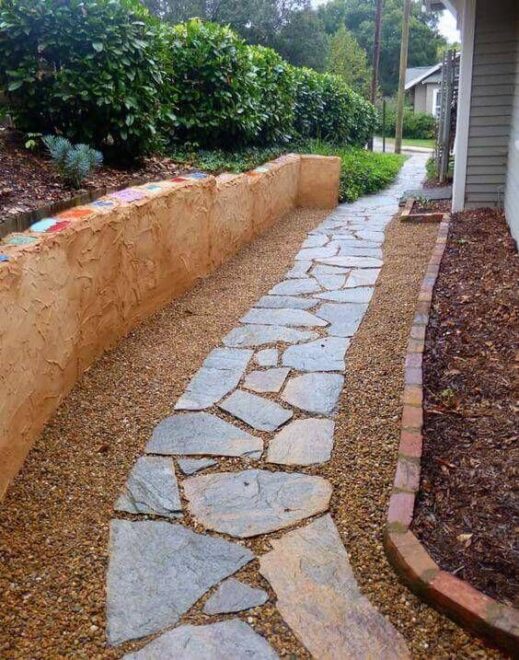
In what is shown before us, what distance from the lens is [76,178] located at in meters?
4.39

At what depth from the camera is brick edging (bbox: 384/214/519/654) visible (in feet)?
5.58

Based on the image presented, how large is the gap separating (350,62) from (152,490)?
31.6 meters

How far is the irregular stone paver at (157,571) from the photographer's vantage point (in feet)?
6.03

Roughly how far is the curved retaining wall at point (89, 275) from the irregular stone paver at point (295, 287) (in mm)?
668

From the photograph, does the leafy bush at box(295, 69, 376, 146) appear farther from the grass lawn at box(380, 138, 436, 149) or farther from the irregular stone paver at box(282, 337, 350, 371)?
the grass lawn at box(380, 138, 436, 149)

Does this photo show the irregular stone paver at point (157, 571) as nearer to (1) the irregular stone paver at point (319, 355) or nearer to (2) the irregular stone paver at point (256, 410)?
(2) the irregular stone paver at point (256, 410)

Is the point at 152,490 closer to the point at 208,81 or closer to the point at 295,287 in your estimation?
the point at 295,287

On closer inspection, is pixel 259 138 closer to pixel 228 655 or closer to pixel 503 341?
pixel 503 341

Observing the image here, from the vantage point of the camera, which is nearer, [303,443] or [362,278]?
[303,443]

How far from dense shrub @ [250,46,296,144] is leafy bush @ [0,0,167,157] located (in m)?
3.18

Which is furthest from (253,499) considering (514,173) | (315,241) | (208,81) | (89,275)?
(208,81)

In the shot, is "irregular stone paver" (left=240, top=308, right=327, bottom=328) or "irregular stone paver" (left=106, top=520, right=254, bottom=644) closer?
"irregular stone paver" (left=106, top=520, right=254, bottom=644)

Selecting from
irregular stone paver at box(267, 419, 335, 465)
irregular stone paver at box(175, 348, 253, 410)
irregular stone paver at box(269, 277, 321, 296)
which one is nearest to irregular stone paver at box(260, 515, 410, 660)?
irregular stone paver at box(267, 419, 335, 465)

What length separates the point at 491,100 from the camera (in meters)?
6.87
